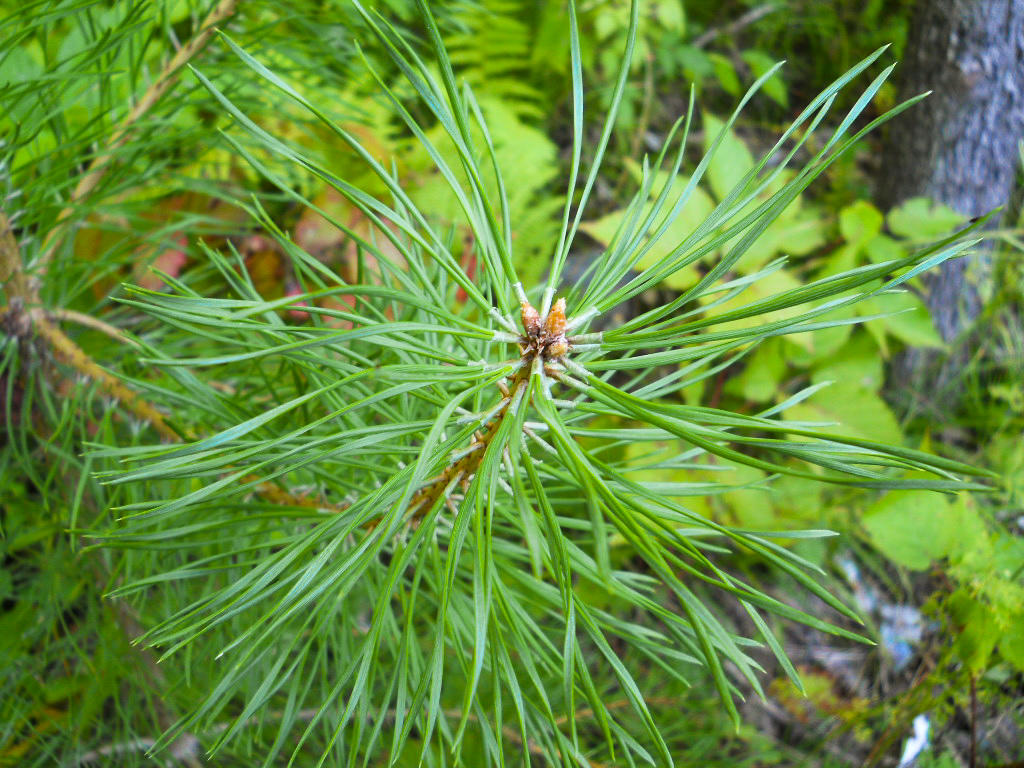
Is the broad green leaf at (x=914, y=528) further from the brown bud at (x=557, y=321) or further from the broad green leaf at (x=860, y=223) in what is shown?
the brown bud at (x=557, y=321)

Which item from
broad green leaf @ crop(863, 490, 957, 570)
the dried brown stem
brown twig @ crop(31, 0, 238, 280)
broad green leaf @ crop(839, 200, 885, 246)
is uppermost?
brown twig @ crop(31, 0, 238, 280)

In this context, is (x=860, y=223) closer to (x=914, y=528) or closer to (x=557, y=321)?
(x=914, y=528)

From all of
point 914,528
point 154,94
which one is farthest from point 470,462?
point 914,528

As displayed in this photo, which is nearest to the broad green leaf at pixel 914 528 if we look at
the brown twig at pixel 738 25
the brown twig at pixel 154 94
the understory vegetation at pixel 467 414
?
the understory vegetation at pixel 467 414

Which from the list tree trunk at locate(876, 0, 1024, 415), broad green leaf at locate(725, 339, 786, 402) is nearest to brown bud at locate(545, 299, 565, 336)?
broad green leaf at locate(725, 339, 786, 402)

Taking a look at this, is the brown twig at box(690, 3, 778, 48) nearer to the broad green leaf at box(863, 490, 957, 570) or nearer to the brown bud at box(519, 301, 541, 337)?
the broad green leaf at box(863, 490, 957, 570)

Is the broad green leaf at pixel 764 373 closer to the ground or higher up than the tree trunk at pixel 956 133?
closer to the ground
